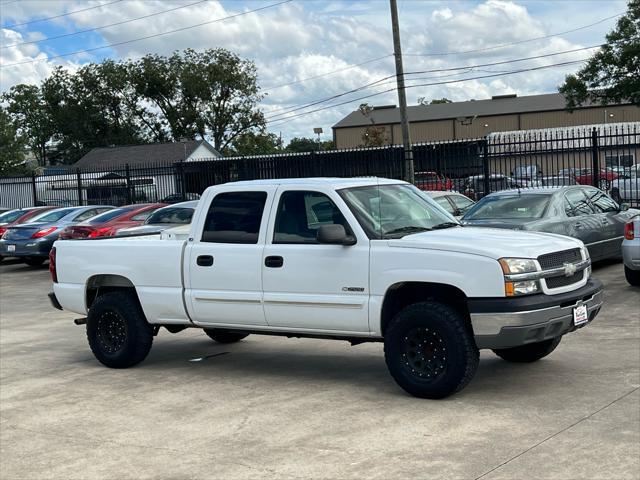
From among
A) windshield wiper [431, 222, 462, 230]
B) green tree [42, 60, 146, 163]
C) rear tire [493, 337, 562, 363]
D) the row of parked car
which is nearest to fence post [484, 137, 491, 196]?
the row of parked car

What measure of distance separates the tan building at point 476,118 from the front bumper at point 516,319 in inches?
2783

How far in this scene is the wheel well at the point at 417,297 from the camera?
7359 millimetres

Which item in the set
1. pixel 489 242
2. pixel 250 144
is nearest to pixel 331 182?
pixel 489 242

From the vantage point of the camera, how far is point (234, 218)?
8.50m

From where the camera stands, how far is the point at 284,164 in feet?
92.8

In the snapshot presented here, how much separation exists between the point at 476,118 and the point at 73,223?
66.2 meters

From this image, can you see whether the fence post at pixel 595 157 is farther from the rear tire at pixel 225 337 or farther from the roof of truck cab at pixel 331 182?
the roof of truck cab at pixel 331 182

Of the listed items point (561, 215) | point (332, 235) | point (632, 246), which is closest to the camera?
point (332, 235)

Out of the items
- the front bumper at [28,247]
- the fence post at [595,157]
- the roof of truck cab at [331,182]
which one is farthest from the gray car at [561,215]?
the front bumper at [28,247]

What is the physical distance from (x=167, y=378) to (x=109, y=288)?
4.55 ft

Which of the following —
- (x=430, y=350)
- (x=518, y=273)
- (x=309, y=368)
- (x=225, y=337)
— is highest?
(x=518, y=273)

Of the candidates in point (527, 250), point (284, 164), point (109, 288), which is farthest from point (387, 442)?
point (284, 164)

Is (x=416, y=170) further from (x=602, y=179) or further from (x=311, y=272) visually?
(x=311, y=272)

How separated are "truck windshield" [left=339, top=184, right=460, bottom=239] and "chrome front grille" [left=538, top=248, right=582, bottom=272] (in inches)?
44.6
